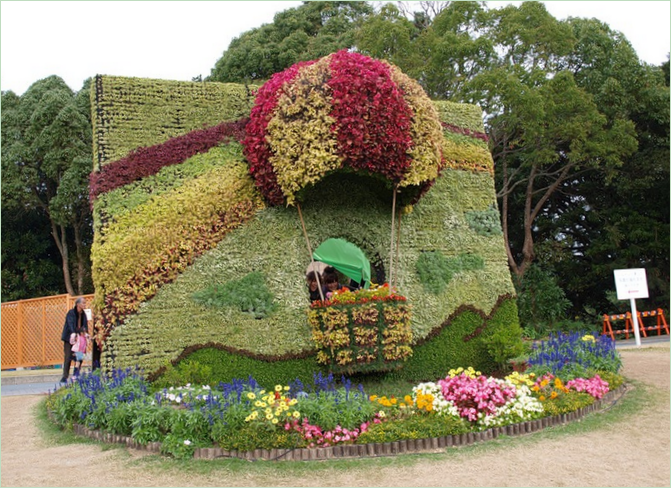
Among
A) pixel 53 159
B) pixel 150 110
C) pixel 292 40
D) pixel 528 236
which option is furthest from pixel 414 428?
pixel 53 159

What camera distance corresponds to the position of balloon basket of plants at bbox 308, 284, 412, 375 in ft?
28.9

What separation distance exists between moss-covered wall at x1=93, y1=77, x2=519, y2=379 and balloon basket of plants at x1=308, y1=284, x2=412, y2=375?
816mm

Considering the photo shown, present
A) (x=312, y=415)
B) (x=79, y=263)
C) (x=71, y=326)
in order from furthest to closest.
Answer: (x=79, y=263) < (x=71, y=326) < (x=312, y=415)

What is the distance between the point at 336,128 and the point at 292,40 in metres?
15.3

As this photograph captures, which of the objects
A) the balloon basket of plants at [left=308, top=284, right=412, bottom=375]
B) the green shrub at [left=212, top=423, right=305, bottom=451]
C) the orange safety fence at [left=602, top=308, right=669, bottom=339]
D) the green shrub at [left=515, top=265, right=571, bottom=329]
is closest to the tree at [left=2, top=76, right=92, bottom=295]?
the green shrub at [left=515, top=265, right=571, bottom=329]

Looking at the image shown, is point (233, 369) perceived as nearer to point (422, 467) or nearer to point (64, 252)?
point (422, 467)

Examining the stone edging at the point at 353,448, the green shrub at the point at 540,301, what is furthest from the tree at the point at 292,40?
the stone edging at the point at 353,448

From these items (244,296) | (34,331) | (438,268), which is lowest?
(244,296)

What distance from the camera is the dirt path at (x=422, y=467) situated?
5.65 meters

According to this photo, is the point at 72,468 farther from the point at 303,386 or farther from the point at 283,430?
the point at 303,386

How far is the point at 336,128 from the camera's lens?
29.6 feet

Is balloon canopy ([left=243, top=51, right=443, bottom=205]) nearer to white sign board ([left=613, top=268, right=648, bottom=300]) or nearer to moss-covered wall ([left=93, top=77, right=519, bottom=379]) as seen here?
moss-covered wall ([left=93, top=77, right=519, bottom=379])

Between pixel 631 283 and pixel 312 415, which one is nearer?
pixel 312 415

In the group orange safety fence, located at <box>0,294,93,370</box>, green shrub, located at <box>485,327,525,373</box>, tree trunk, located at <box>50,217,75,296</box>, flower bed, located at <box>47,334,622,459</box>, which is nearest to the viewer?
flower bed, located at <box>47,334,622,459</box>
